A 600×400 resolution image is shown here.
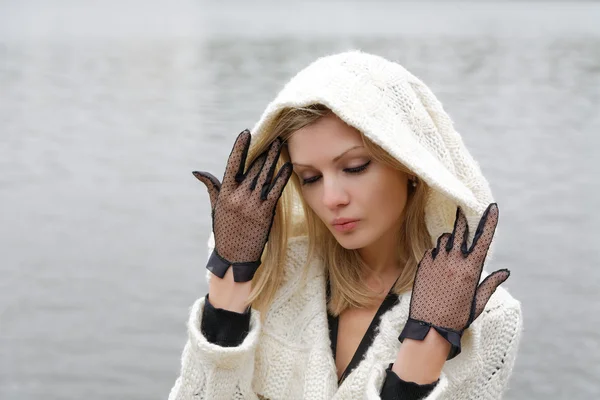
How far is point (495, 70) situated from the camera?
15.3m

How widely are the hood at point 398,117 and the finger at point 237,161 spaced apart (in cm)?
15

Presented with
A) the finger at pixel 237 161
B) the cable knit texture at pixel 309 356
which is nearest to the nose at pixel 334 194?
the finger at pixel 237 161

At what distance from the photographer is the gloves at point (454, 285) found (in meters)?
2.19

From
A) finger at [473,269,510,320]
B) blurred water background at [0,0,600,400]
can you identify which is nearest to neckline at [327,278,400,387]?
finger at [473,269,510,320]

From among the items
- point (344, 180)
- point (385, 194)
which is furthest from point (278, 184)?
point (385, 194)

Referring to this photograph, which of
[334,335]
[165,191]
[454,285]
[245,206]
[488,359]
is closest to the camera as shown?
[454,285]

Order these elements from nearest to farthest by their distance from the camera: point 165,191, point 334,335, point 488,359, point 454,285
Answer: point 454,285
point 488,359
point 334,335
point 165,191

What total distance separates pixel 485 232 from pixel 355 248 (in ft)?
1.51

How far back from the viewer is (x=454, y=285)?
2188mm

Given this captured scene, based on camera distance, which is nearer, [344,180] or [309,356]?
[344,180]

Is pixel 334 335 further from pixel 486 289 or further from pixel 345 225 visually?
pixel 486 289

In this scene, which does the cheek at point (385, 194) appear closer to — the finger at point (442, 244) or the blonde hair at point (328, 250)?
the blonde hair at point (328, 250)

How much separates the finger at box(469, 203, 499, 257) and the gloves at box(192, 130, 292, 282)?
1.55ft

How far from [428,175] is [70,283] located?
4.20 m
